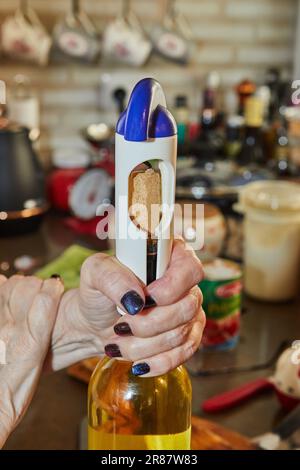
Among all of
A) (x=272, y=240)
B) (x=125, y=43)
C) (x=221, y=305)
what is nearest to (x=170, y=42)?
(x=125, y=43)

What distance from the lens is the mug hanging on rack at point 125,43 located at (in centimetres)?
209

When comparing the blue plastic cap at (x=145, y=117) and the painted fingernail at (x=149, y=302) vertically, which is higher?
the blue plastic cap at (x=145, y=117)

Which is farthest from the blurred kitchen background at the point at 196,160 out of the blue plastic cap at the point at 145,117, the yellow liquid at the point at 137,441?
the blue plastic cap at the point at 145,117

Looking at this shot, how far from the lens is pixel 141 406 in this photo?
0.62 m

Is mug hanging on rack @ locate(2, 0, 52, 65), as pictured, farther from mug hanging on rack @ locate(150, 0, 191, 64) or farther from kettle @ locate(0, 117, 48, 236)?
kettle @ locate(0, 117, 48, 236)

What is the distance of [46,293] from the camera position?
2.21ft

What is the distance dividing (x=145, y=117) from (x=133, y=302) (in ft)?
0.43

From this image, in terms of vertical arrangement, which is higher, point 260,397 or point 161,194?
point 161,194

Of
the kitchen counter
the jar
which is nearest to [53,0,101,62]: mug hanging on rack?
the jar

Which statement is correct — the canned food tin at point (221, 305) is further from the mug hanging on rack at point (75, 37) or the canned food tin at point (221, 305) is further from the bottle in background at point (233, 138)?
the mug hanging on rack at point (75, 37)

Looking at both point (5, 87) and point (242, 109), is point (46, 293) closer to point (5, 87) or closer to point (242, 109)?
point (5, 87)

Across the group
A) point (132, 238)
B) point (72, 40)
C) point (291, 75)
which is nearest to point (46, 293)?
point (132, 238)

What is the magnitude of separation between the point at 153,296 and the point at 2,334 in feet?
0.64

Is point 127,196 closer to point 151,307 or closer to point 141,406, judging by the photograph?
point 151,307
